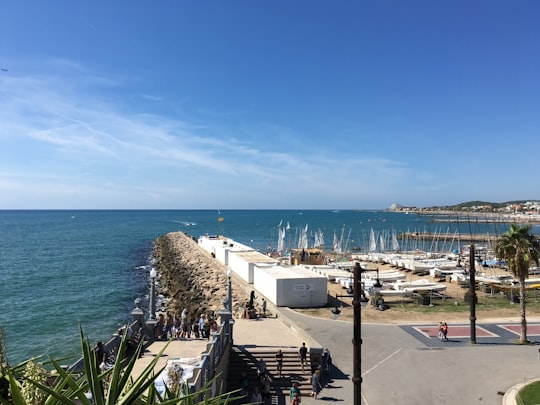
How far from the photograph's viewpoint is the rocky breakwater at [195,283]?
122 feet

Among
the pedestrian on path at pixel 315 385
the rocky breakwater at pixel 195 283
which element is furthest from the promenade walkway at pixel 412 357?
the rocky breakwater at pixel 195 283

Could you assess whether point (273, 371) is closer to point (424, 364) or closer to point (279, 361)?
point (279, 361)

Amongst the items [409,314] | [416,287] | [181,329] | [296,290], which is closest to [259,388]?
[181,329]

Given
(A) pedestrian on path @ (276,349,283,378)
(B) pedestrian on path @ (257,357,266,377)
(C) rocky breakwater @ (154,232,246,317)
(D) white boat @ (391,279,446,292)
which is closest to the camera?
(B) pedestrian on path @ (257,357,266,377)

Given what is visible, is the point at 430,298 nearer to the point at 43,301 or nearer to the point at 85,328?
the point at 85,328

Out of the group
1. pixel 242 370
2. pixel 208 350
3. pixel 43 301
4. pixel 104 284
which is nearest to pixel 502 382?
pixel 242 370

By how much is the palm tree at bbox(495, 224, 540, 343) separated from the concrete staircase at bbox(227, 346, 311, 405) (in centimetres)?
1305

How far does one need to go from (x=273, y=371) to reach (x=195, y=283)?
29.0 meters

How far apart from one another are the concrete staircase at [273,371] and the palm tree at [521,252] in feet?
42.8

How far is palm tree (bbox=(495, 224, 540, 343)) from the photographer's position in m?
23.5

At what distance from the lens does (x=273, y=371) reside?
64.2 ft

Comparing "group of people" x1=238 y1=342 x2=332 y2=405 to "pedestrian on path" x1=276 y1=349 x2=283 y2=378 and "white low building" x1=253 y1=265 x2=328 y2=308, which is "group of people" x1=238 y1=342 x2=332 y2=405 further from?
"white low building" x1=253 y1=265 x2=328 y2=308

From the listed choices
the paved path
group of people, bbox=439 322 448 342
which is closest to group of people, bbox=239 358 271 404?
the paved path

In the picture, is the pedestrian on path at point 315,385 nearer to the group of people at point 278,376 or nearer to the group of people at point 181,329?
the group of people at point 278,376
